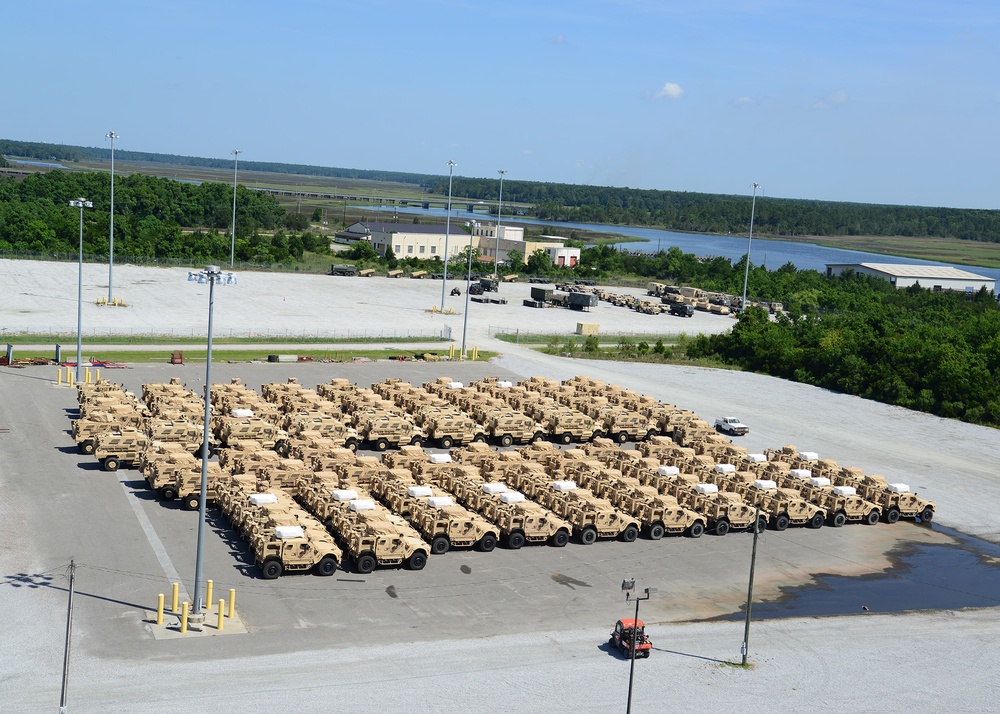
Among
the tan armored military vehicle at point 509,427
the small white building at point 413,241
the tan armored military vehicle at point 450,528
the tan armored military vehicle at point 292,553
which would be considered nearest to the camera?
the tan armored military vehicle at point 292,553

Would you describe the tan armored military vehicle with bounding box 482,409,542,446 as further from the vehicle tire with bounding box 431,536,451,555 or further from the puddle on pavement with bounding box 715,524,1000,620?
the puddle on pavement with bounding box 715,524,1000,620

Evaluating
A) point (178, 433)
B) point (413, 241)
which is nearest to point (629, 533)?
point (178, 433)

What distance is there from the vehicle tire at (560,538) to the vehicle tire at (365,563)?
7652mm

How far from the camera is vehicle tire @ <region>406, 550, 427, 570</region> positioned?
36875 mm

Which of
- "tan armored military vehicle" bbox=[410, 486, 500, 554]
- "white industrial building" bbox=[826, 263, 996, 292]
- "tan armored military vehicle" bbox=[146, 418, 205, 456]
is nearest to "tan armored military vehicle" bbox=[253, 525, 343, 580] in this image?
"tan armored military vehicle" bbox=[410, 486, 500, 554]

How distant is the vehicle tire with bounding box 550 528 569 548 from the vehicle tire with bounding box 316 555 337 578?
29.7 ft

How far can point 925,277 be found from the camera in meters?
164

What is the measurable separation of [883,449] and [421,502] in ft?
103

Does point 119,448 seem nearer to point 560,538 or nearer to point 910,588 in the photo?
point 560,538

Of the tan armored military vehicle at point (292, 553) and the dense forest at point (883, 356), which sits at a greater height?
the dense forest at point (883, 356)

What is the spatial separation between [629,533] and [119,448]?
2205 centimetres

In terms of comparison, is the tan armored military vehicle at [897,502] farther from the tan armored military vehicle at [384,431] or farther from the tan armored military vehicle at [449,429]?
the tan armored military vehicle at [384,431]

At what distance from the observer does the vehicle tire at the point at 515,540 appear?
39.9 m

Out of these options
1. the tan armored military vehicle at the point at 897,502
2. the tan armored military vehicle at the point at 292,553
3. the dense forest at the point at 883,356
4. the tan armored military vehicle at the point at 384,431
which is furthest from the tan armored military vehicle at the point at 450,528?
the dense forest at the point at 883,356
